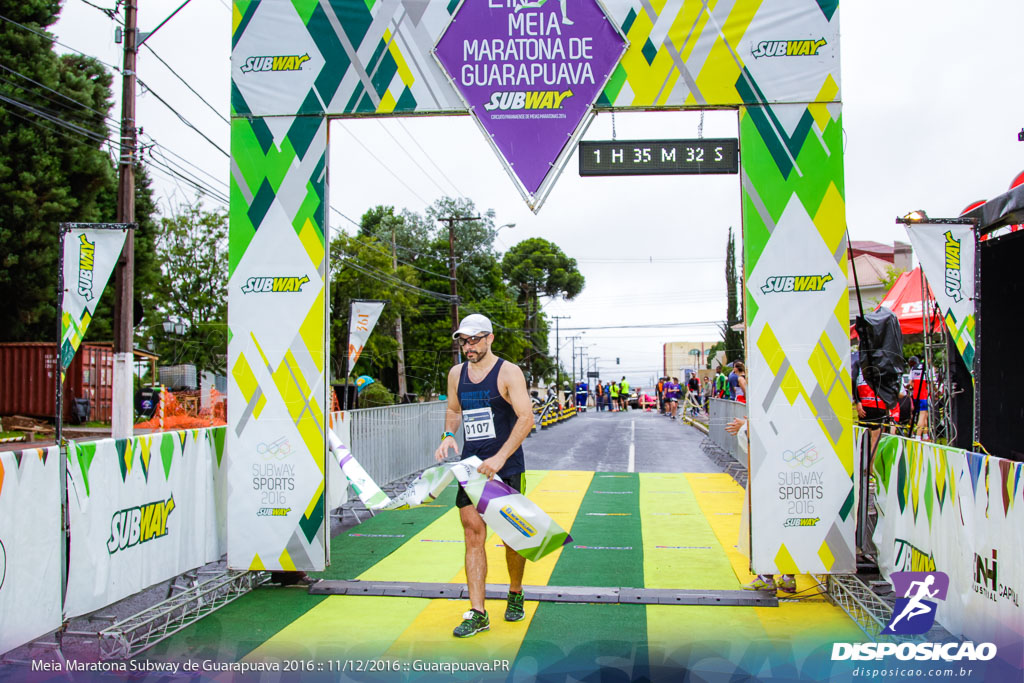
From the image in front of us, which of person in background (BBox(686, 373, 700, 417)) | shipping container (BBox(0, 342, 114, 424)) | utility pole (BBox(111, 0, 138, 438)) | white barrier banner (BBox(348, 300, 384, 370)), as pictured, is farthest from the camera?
person in background (BBox(686, 373, 700, 417))

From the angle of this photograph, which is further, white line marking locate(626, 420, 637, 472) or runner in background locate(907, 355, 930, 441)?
white line marking locate(626, 420, 637, 472)

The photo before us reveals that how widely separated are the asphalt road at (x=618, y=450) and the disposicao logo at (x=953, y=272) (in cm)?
907

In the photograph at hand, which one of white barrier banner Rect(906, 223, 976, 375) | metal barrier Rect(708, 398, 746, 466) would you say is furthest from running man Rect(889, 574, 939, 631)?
metal barrier Rect(708, 398, 746, 466)

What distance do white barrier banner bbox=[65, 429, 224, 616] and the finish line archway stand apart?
0.30 m

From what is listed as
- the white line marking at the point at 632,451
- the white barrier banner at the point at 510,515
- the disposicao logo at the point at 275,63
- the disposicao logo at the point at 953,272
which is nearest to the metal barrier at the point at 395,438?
the white line marking at the point at 632,451

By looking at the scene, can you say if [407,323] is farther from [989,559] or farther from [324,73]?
[989,559]

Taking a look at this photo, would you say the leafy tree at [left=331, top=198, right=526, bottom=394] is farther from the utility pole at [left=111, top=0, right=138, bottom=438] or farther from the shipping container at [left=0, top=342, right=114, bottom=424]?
the utility pole at [left=111, top=0, right=138, bottom=438]

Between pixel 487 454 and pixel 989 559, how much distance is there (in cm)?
306

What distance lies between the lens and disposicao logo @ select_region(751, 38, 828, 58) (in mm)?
6230

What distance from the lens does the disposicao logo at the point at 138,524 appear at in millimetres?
5246

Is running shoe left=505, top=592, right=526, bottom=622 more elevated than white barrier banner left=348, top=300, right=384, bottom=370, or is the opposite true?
white barrier banner left=348, top=300, right=384, bottom=370

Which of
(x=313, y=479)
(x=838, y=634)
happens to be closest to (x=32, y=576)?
(x=313, y=479)

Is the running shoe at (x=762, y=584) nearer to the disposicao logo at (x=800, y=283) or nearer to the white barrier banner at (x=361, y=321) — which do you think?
the disposicao logo at (x=800, y=283)

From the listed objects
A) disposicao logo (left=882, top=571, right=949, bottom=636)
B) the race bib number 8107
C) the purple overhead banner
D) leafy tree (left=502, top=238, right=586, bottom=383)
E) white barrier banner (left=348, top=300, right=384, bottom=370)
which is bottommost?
disposicao logo (left=882, top=571, right=949, bottom=636)
